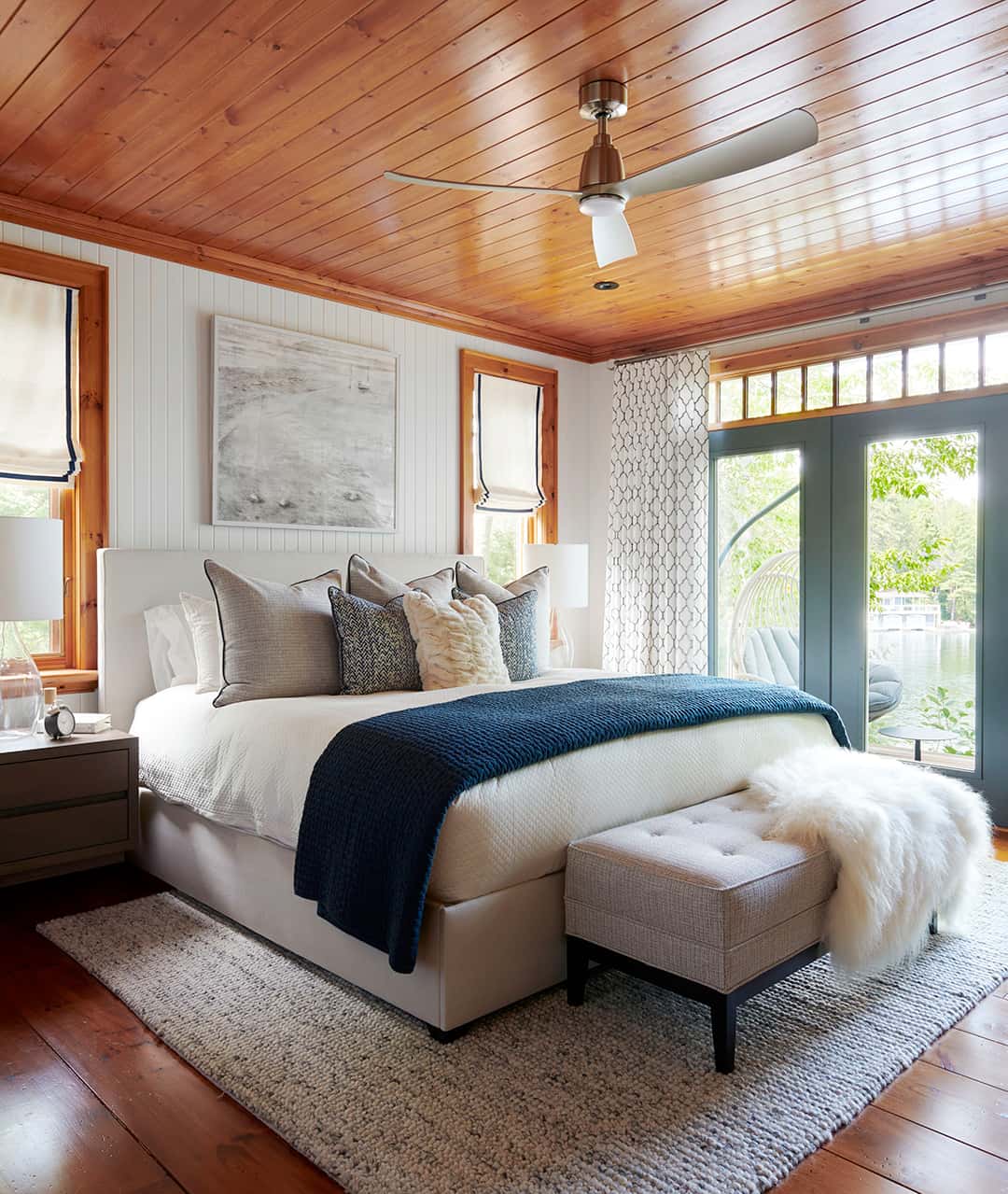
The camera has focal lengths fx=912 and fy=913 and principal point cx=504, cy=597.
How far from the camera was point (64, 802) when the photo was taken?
3.04 m

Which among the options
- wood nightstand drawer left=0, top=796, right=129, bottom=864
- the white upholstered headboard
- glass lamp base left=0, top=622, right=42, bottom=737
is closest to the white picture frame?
the white upholstered headboard

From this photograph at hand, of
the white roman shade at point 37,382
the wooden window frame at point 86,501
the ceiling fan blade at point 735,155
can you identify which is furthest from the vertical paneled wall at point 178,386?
the ceiling fan blade at point 735,155

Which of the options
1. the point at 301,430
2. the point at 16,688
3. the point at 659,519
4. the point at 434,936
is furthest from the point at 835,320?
the point at 16,688

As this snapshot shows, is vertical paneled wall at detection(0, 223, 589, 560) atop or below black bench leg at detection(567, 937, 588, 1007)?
atop

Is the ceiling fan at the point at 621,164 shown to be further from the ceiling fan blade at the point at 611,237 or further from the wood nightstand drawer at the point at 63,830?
the wood nightstand drawer at the point at 63,830

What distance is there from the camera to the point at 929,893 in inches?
99.2

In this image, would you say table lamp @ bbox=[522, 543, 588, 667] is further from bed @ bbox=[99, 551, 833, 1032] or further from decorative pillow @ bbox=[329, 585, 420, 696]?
decorative pillow @ bbox=[329, 585, 420, 696]

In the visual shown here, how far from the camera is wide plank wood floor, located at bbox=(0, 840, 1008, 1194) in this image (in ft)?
5.57

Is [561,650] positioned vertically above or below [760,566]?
below

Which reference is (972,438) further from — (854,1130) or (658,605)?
(854,1130)

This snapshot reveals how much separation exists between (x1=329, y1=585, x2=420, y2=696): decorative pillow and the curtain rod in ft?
8.99

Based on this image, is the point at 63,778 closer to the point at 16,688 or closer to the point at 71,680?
the point at 16,688

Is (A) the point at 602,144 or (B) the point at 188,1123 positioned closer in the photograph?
(B) the point at 188,1123

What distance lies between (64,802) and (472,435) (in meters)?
2.90
